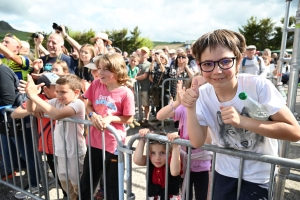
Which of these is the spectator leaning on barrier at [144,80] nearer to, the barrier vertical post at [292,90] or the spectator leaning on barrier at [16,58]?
the spectator leaning on barrier at [16,58]

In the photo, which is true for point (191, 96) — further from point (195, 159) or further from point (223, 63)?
point (195, 159)

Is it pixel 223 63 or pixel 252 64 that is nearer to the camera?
pixel 223 63

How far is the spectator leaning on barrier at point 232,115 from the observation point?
4.30 ft

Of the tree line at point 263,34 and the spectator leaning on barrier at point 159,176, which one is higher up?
the tree line at point 263,34

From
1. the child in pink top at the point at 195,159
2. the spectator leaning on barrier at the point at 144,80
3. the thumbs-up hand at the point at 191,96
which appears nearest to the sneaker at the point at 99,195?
the child in pink top at the point at 195,159

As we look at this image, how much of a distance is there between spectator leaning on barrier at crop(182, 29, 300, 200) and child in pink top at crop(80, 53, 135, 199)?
1.00m

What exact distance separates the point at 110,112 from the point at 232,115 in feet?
4.61

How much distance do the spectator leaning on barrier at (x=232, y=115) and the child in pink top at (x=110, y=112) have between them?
100 centimetres

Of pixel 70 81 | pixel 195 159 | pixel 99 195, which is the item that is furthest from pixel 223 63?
pixel 99 195

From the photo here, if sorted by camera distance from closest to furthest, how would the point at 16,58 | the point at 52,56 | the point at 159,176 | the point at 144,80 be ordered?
1. the point at 159,176
2. the point at 16,58
3. the point at 52,56
4. the point at 144,80

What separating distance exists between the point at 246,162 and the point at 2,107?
2889mm

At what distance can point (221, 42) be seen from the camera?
1362mm

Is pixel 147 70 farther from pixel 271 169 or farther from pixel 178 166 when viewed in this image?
pixel 271 169

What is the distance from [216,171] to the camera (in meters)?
1.73
